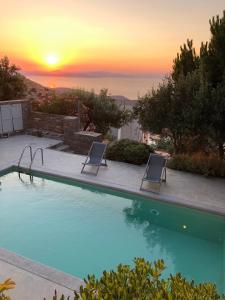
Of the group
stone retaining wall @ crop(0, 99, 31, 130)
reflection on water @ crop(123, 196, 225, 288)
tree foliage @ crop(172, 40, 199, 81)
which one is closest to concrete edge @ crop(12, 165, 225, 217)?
reflection on water @ crop(123, 196, 225, 288)

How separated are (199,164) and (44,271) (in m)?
7.24

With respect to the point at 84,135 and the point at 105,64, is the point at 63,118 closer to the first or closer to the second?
the point at 84,135

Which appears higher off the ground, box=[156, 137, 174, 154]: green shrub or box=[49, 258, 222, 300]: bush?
box=[49, 258, 222, 300]: bush

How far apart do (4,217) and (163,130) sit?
674cm

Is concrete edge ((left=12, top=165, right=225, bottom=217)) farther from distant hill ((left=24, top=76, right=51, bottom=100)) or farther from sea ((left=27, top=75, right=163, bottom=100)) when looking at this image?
distant hill ((left=24, top=76, right=51, bottom=100))

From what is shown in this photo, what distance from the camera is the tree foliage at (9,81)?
57.4ft

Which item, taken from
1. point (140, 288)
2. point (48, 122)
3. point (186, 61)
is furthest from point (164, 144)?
point (140, 288)

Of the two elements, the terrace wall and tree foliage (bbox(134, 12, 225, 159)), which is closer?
tree foliage (bbox(134, 12, 225, 159))

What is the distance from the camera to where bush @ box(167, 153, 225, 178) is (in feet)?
36.6

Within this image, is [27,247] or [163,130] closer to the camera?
[27,247]

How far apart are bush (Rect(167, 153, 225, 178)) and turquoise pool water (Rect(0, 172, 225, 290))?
264 centimetres

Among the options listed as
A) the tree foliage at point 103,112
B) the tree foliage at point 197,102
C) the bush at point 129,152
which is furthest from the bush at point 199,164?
the tree foliage at point 103,112

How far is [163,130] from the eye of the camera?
12.4 meters

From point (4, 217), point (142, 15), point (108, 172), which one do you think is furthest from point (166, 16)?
point (4, 217)
